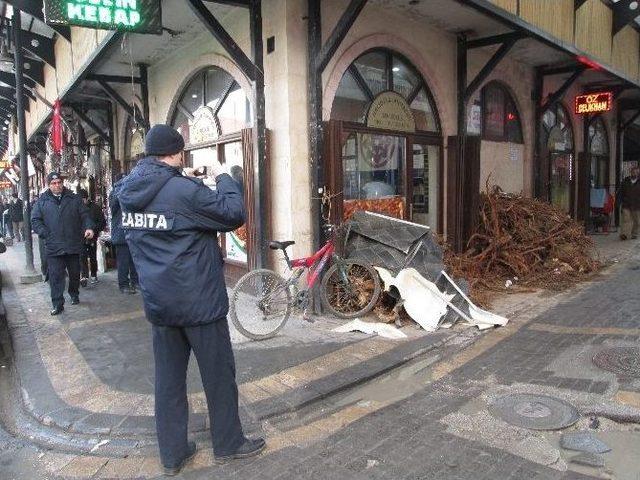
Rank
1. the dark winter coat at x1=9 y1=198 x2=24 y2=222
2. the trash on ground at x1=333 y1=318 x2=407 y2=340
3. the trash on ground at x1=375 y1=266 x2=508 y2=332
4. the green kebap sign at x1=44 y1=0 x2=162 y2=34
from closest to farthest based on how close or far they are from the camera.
Result: the green kebap sign at x1=44 y1=0 x2=162 y2=34, the trash on ground at x1=333 y1=318 x2=407 y2=340, the trash on ground at x1=375 y1=266 x2=508 y2=332, the dark winter coat at x1=9 y1=198 x2=24 y2=222

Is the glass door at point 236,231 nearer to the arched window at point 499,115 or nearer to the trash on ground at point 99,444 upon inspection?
the trash on ground at point 99,444

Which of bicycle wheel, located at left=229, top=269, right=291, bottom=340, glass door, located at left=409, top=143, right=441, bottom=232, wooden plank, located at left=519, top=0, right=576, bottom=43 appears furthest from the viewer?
glass door, located at left=409, top=143, right=441, bottom=232

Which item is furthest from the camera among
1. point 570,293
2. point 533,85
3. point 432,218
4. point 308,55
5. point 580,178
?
point 580,178

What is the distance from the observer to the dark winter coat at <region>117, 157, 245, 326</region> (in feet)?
9.14

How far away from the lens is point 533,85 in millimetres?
Answer: 10836

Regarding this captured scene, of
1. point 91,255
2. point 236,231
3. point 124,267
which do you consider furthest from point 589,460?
point 91,255

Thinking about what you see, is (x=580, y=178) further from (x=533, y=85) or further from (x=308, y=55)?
(x=308, y=55)

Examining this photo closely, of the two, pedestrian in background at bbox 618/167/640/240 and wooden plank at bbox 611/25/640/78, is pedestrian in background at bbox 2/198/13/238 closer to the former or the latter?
wooden plank at bbox 611/25/640/78

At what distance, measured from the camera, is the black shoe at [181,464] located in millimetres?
2938

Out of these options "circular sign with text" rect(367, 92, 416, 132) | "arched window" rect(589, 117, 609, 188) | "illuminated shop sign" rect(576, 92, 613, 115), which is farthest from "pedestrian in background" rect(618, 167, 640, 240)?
"circular sign with text" rect(367, 92, 416, 132)

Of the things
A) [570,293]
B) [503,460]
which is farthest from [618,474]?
[570,293]

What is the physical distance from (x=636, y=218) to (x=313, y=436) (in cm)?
1212

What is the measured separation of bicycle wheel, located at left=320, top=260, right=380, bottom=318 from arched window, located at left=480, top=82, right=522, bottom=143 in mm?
5208

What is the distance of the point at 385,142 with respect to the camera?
757 centimetres
